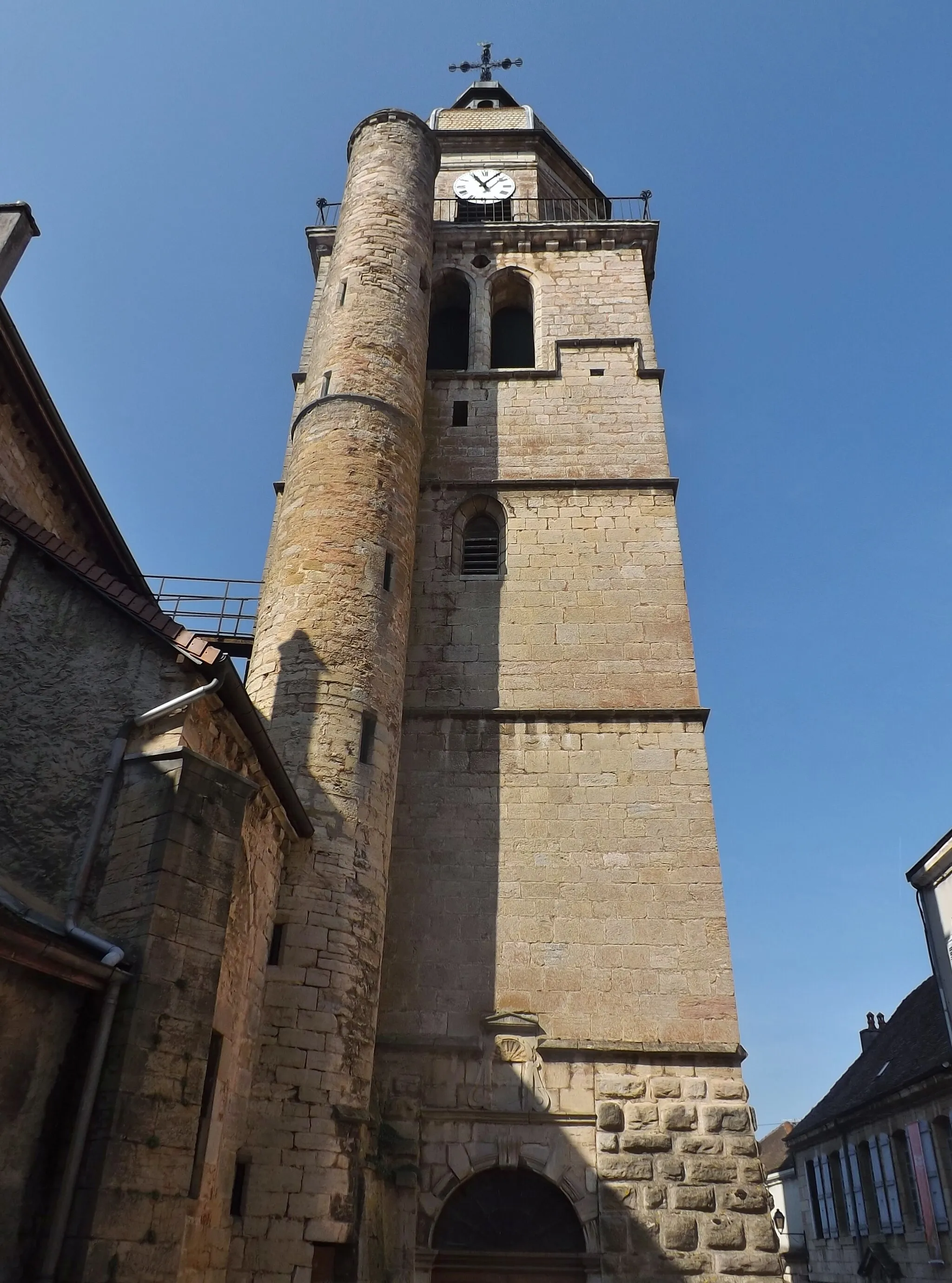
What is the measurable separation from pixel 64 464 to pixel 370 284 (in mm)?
5351

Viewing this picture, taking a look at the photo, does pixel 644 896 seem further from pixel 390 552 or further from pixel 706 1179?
pixel 390 552

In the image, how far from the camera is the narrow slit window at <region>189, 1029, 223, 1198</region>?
6.14 meters

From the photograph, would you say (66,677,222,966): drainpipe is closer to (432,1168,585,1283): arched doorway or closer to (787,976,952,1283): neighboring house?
(432,1168,585,1283): arched doorway

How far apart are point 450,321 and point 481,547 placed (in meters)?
5.63

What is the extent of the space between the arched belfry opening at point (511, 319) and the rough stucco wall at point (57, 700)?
1025 cm

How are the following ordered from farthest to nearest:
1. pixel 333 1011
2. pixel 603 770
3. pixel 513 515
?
pixel 513 515 → pixel 603 770 → pixel 333 1011

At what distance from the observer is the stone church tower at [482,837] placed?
25.6 feet

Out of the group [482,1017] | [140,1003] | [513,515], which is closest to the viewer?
[140,1003]

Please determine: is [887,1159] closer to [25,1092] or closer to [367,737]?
[367,737]

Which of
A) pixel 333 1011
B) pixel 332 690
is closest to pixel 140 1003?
pixel 333 1011

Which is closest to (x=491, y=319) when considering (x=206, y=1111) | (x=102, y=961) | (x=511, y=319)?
(x=511, y=319)

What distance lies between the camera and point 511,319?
16188 mm

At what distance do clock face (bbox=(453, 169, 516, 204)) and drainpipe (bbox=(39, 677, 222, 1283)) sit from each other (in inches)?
591

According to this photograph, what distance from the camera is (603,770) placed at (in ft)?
33.5
